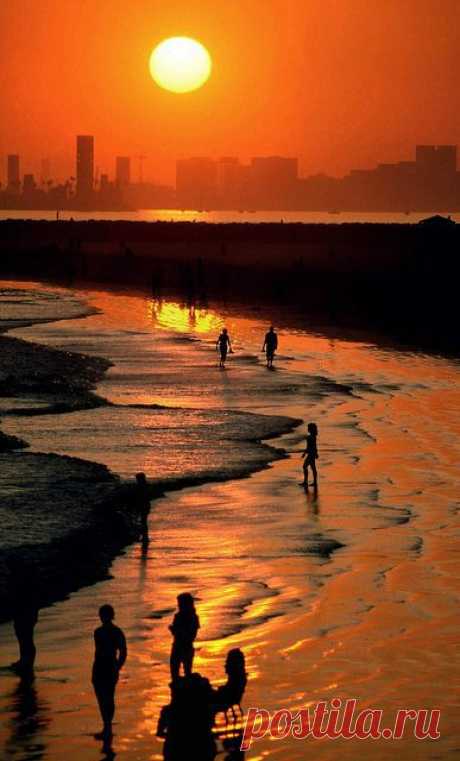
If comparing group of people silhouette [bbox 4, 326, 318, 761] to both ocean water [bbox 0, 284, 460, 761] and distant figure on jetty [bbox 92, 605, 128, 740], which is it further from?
ocean water [bbox 0, 284, 460, 761]

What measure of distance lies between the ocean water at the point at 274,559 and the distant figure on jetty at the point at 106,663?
0.99 feet

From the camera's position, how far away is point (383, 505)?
2467 centimetres

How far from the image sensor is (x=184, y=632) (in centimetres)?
1359

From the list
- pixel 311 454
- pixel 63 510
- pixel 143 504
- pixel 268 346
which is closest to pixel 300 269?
pixel 268 346

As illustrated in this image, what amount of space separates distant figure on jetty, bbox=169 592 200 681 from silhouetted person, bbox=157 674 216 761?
3209mm

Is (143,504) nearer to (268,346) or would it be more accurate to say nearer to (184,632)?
(184,632)

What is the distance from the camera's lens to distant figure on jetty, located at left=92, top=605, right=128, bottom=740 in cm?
1320

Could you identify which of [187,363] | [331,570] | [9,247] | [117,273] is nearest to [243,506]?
[331,570]

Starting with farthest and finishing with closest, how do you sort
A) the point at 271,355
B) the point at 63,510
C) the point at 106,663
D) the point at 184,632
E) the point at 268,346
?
1. the point at 271,355
2. the point at 268,346
3. the point at 63,510
4. the point at 184,632
5. the point at 106,663

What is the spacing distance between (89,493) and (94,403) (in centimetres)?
1258

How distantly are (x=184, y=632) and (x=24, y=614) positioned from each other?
2.45 meters

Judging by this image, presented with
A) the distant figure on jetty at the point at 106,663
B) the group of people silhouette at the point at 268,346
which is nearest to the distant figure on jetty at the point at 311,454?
the distant figure on jetty at the point at 106,663

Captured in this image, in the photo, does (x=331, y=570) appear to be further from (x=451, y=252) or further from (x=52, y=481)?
(x=451, y=252)

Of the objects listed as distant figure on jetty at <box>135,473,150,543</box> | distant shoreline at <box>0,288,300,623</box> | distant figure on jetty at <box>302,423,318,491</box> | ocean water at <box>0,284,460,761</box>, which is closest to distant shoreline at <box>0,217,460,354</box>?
ocean water at <box>0,284,460,761</box>
